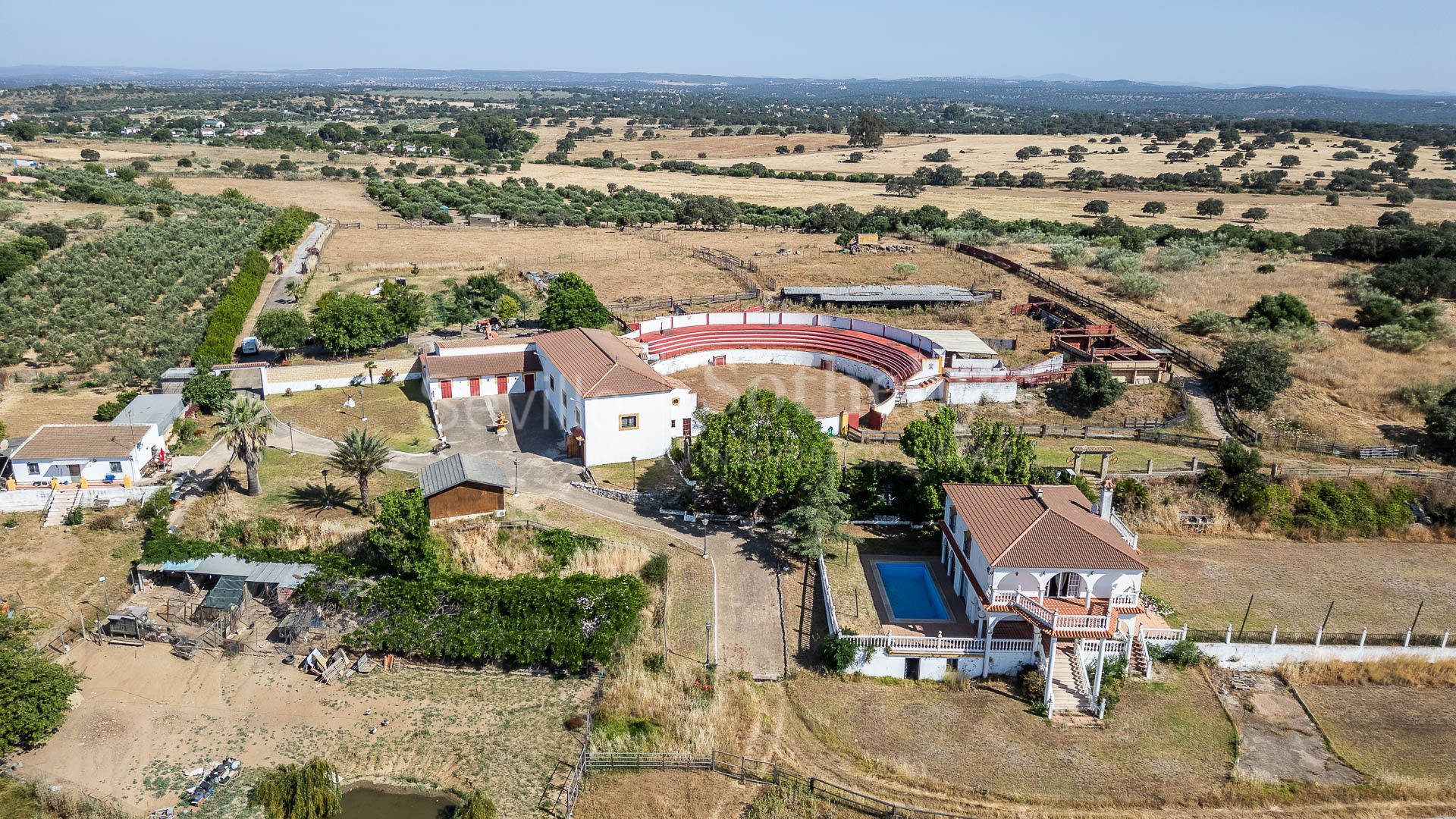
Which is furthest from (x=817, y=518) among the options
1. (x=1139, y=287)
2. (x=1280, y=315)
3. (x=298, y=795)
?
(x=1139, y=287)

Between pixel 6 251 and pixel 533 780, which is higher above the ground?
pixel 6 251

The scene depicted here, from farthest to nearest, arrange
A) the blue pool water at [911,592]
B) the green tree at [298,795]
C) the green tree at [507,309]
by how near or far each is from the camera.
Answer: the green tree at [507,309], the blue pool water at [911,592], the green tree at [298,795]

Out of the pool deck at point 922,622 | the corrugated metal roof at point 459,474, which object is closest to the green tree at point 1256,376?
the pool deck at point 922,622

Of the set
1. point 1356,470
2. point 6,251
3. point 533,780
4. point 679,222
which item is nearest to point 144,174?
point 6,251

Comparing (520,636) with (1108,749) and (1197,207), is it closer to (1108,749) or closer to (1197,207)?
(1108,749)

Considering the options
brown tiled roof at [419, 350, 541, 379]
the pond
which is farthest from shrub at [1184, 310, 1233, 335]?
the pond

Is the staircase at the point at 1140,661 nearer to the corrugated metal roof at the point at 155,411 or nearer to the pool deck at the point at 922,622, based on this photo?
the pool deck at the point at 922,622

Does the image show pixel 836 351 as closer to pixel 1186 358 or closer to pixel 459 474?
pixel 1186 358
